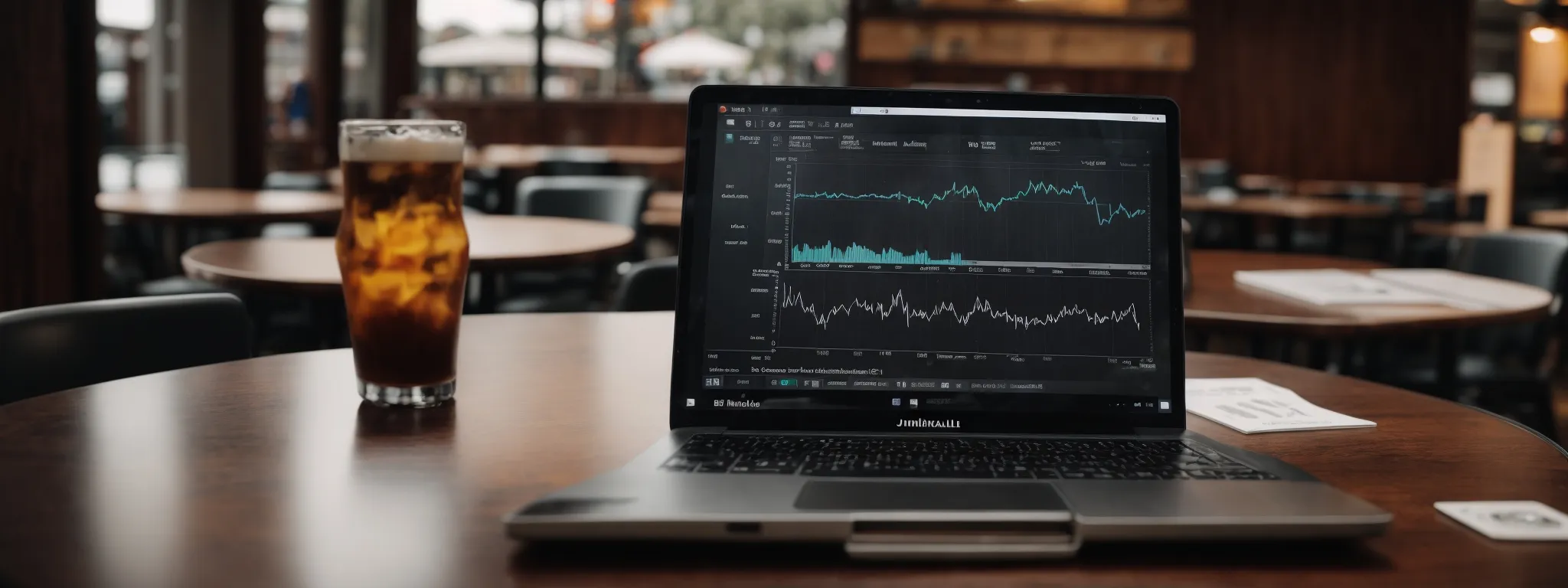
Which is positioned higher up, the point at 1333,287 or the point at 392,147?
the point at 392,147

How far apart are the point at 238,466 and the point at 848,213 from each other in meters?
0.52

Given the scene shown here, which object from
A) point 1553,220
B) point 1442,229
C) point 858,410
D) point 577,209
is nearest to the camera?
point 858,410

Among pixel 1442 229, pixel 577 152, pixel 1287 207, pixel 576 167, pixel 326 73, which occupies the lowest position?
pixel 1442 229

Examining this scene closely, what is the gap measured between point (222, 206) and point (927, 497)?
143 inches

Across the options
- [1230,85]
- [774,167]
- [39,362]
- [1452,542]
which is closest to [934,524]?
[1452,542]

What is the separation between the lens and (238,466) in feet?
2.97

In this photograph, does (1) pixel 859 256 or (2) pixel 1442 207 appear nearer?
(1) pixel 859 256

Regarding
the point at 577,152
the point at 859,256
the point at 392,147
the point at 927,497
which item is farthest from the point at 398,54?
the point at 927,497

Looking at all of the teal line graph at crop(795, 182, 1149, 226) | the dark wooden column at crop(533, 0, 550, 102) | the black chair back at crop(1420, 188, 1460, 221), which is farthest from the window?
the teal line graph at crop(795, 182, 1149, 226)

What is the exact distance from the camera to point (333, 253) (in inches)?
102

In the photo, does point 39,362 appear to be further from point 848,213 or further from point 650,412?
point 848,213

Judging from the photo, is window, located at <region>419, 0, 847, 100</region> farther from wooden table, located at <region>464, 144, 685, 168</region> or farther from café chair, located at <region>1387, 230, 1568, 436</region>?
café chair, located at <region>1387, 230, 1568, 436</region>

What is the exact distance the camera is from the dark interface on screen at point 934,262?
105cm

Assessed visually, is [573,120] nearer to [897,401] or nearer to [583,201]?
[583,201]
